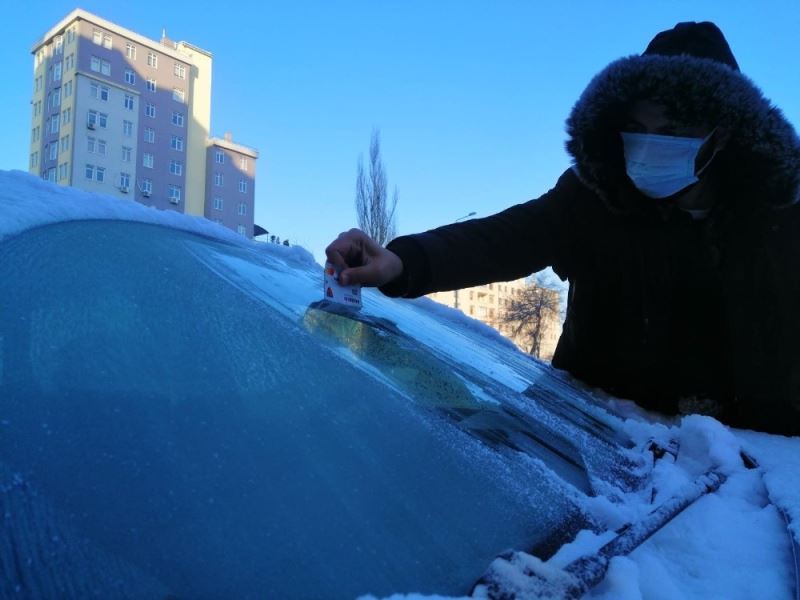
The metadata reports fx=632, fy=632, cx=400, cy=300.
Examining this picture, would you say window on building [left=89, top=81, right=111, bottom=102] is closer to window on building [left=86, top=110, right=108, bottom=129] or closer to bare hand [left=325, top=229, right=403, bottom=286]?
window on building [left=86, top=110, right=108, bottom=129]

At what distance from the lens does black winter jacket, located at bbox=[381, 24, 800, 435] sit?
147cm

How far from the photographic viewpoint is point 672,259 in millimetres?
1590

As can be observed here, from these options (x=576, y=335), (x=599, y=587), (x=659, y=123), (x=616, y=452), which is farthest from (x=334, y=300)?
(x=659, y=123)

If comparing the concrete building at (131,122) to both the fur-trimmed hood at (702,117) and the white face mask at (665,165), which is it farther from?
the white face mask at (665,165)

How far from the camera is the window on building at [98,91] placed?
93.4 ft

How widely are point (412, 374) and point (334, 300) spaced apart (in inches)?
9.6

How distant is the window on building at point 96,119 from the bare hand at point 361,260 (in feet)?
102

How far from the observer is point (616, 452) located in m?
1.06

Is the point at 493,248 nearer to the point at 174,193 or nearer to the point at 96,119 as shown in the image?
the point at 96,119

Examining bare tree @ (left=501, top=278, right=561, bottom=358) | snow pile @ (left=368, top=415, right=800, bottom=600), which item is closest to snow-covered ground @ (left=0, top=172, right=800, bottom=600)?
snow pile @ (left=368, top=415, right=800, bottom=600)

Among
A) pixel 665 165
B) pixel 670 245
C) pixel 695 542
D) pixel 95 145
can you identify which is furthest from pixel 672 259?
pixel 95 145

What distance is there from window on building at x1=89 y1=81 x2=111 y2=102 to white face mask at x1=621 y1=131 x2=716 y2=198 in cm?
3154

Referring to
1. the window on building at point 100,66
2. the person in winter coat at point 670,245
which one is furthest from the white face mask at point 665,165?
the window on building at point 100,66

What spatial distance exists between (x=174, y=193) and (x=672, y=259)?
32.8m
